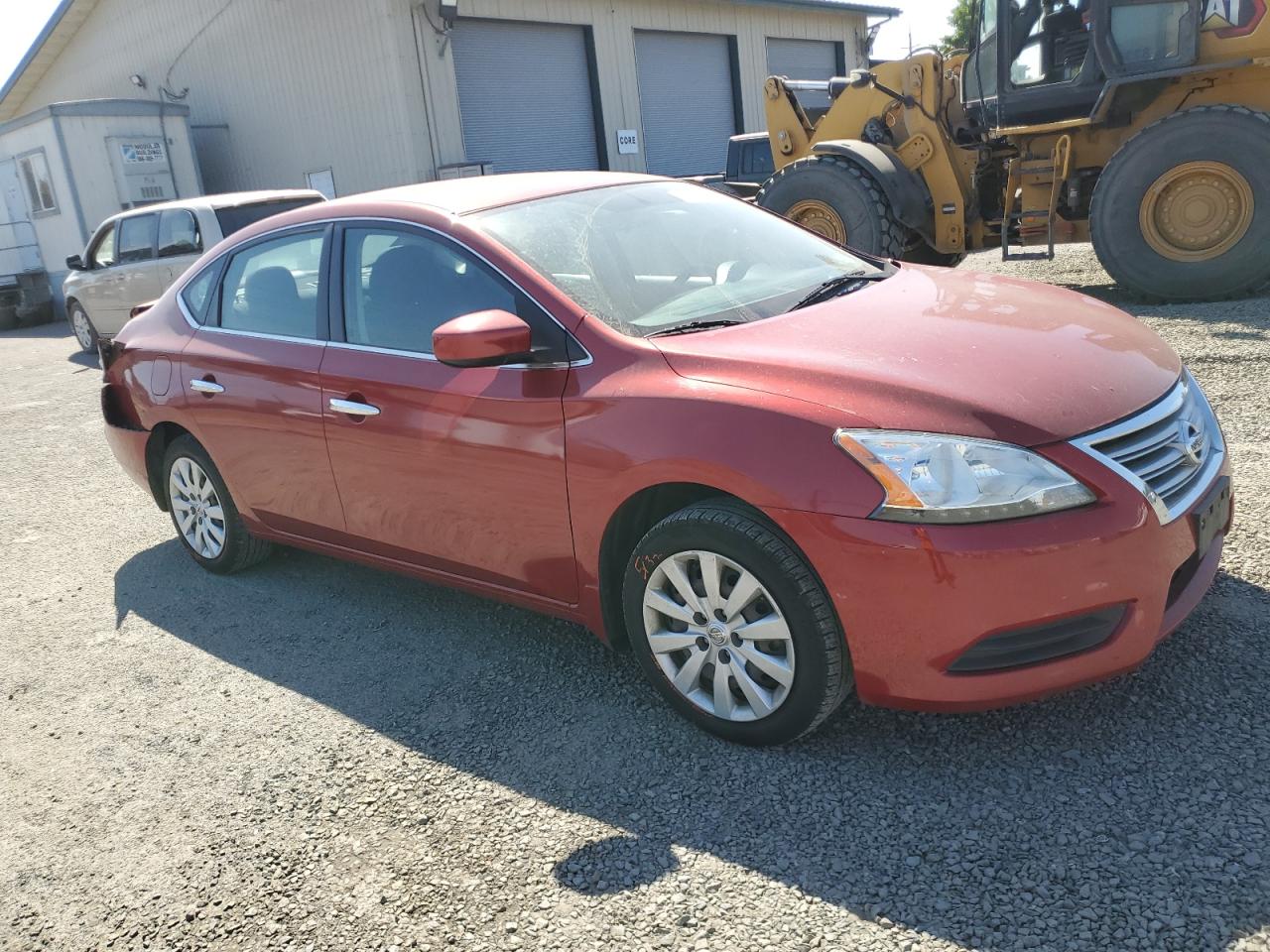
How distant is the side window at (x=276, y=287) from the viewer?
160 inches

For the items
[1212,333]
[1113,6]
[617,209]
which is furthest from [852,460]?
[1113,6]

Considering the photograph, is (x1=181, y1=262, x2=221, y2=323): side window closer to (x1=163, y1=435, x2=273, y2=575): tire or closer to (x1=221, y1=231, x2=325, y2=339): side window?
(x1=221, y1=231, x2=325, y2=339): side window

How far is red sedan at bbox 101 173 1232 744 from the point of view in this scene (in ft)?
8.44

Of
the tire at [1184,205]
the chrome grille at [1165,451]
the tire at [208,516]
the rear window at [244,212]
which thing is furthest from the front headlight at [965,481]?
the rear window at [244,212]

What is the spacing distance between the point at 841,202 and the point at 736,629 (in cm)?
700

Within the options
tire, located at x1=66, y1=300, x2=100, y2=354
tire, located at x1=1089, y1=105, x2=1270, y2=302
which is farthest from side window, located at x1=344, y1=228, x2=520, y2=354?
tire, located at x1=66, y1=300, x2=100, y2=354

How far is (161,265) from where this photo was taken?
1180 cm

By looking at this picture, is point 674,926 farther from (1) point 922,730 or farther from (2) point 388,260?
(2) point 388,260

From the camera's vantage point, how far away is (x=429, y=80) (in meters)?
16.0

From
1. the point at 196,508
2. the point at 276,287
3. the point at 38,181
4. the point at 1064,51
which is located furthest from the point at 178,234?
the point at 38,181

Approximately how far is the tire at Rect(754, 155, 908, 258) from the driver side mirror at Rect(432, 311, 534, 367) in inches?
250

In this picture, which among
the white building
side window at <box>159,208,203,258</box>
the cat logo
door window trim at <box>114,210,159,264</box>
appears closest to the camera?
the cat logo

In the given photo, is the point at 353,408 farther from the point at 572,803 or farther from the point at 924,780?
the point at 924,780

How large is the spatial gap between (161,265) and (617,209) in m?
9.62
